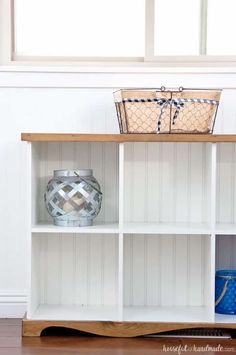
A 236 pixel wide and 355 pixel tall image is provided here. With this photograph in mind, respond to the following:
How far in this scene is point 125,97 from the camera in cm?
180

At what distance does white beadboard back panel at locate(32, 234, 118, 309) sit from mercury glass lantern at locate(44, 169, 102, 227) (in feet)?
0.56

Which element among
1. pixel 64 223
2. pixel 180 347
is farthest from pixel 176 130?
pixel 180 347

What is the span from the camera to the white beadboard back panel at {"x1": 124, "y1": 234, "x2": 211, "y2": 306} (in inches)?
78.7
